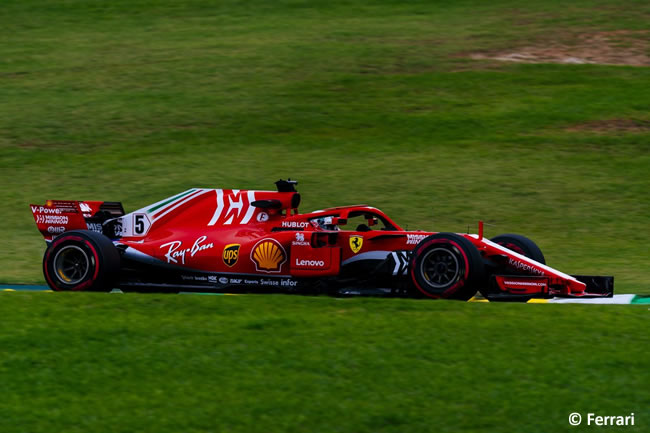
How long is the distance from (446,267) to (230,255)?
2544 millimetres

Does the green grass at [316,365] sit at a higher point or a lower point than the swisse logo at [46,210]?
lower

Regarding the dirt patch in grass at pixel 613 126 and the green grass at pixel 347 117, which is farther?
the dirt patch in grass at pixel 613 126

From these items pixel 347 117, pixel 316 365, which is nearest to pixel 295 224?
pixel 316 365

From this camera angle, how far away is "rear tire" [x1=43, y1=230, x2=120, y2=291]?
1129 centimetres

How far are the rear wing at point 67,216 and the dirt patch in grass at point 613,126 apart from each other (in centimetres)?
1356

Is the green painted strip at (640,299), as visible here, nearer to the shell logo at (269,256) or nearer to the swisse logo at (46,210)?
the shell logo at (269,256)

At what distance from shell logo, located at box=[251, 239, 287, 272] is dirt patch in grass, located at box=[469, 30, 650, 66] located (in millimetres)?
18053

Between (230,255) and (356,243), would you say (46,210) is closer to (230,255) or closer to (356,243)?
(230,255)

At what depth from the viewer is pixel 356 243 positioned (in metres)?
10.9

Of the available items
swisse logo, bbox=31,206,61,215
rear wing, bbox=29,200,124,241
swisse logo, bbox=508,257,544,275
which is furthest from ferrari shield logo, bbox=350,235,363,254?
swisse logo, bbox=31,206,61,215

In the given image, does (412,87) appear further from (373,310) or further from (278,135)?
(373,310)

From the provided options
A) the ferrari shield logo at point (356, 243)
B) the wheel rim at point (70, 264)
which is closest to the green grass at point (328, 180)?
the ferrari shield logo at point (356, 243)

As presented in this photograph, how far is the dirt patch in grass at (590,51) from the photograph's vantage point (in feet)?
90.4

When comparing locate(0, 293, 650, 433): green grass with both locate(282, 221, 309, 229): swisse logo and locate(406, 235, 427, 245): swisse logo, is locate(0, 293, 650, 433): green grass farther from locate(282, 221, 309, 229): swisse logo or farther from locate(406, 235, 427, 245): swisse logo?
locate(282, 221, 309, 229): swisse logo
